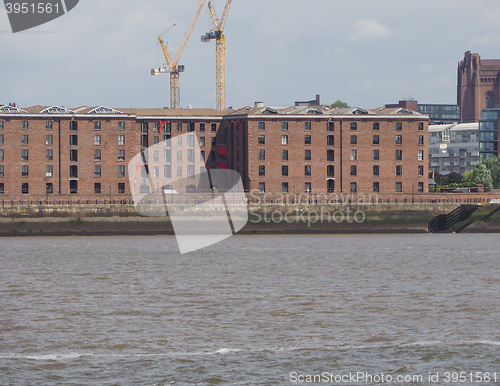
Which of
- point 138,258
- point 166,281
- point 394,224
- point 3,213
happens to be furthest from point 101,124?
point 166,281

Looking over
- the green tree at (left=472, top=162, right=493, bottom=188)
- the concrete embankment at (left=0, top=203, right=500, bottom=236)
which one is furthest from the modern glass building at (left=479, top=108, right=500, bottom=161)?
the concrete embankment at (left=0, top=203, right=500, bottom=236)

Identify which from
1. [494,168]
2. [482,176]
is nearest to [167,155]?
[482,176]

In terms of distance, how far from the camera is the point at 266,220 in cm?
9806

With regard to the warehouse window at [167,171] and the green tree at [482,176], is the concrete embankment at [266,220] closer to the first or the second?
the warehouse window at [167,171]

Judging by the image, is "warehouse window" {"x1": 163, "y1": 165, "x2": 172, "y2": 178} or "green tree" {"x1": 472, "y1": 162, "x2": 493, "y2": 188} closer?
"warehouse window" {"x1": 163, "y1": 165, "x2": 172, "y2": 178}

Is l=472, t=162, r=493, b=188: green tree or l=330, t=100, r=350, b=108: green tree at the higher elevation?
l=330, t=100, r=350, b=108: green tree

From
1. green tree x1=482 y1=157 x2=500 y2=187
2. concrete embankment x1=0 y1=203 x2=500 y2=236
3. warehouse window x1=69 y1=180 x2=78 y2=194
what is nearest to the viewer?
concrete embankment x1=0 y1=203 x2=500 y2=236

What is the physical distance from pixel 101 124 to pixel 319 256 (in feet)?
189

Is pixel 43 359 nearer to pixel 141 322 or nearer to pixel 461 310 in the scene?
pixel 141 322

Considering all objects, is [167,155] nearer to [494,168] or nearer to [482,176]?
[482,176]

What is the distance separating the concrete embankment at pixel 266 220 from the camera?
9450 cm

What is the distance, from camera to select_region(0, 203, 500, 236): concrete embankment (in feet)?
310

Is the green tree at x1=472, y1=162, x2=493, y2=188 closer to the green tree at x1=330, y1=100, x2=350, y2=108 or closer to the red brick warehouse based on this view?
the red brick warehouse

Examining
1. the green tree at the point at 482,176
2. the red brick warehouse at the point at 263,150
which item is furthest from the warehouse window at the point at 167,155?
the green tree at the point at 482,176
